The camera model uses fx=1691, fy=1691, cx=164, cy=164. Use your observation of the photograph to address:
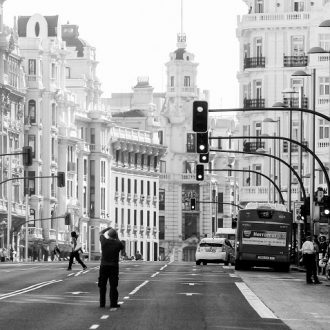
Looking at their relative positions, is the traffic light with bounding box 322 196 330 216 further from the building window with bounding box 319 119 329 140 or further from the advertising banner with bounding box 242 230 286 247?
the building window with bounding box 319 119 329 140

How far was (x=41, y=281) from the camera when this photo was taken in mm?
52688

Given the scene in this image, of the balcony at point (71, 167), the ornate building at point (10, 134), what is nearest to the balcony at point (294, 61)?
the ornate building at point (10, 134)

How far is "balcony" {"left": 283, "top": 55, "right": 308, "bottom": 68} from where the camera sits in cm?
11769

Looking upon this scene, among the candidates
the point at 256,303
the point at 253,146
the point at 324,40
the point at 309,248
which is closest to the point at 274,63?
the point at 253,146

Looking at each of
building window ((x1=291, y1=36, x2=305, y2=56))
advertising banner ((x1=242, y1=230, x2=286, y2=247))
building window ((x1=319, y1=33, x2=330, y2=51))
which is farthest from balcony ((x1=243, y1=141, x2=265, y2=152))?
advertising banner ((x1=242, y1=230, x2=286, y2=247))

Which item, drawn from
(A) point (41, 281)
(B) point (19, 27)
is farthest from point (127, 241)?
(A) point (41, 281)

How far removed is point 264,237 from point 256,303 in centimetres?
3172

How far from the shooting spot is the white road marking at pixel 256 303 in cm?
3423

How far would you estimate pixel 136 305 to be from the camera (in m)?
37.4

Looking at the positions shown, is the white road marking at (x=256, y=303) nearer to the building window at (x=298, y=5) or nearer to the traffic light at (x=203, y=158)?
the traffic light at (x=203, y=158)

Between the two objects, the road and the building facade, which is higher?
the building facade

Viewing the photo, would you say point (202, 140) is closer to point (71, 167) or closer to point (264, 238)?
point (264, 238)

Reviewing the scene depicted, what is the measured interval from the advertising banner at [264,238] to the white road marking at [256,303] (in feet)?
62.1

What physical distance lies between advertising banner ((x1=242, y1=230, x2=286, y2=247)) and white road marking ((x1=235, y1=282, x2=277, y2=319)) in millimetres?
18930
